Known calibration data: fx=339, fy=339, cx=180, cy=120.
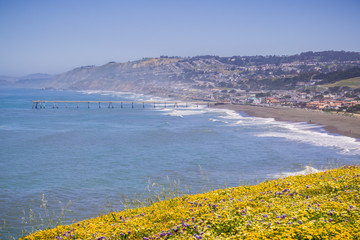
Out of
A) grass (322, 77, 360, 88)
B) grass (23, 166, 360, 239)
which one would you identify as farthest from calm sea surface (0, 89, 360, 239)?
grass (322, 77, 360, 88)

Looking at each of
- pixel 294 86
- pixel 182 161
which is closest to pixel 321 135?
pixel 182 161

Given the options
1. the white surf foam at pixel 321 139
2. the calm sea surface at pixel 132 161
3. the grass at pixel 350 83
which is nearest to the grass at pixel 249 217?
the calm sea surface at pixel 132 161

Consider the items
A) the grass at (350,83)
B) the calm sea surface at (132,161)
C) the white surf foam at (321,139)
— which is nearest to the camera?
the calm sea surface at (132,161)

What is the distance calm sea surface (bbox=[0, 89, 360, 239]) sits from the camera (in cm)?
2105

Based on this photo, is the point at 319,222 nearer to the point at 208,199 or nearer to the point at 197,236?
the point at 197,236

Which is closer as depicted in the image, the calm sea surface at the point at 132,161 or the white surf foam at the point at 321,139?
the calm sea surface at the point at 132,161

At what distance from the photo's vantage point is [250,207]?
8977 mm

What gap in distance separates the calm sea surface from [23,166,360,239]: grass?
15.1ft

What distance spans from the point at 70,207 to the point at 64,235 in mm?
10618

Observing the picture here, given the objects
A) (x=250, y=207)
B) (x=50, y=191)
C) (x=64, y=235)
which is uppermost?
(x=250, y=207)

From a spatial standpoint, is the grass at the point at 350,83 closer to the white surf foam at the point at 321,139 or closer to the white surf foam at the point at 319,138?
the white surf foam at the point at 319,138

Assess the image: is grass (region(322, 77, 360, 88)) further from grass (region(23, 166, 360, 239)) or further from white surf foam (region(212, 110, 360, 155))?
grass (region(23, 166, 360, 239))

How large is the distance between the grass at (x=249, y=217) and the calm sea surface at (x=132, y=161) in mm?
4594

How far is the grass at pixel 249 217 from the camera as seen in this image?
6.64 metres
